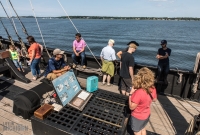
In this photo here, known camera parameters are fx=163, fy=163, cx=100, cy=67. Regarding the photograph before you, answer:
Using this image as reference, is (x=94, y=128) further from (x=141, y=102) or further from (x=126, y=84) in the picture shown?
(x=126, y=84)

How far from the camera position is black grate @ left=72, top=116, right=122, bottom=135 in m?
2.69

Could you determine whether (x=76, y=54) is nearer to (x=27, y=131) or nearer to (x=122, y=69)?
(x=122, y=69)

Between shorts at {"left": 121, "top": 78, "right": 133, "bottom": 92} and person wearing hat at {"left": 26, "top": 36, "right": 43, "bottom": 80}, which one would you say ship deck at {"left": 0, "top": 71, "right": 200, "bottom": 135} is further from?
shorts at {"left": 121, "top": 78, "right": 133, "bottom": 92}

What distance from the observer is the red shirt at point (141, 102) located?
259 cm

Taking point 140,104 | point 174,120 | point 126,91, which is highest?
point 140,104

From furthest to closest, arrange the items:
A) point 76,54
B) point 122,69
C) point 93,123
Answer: point 76,54 → point 122,69 → point 93,123

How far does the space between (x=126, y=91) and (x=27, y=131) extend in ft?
8.90

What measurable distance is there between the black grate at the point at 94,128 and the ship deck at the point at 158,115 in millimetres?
850

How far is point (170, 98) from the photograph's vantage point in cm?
517

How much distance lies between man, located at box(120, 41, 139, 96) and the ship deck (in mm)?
961

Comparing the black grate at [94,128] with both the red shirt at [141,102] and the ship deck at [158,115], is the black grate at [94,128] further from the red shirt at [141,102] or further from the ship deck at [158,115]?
the ship deck at [158,115]

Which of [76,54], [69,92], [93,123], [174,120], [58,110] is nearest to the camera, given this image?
[93,123]

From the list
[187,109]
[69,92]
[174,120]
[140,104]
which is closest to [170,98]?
[187,109]

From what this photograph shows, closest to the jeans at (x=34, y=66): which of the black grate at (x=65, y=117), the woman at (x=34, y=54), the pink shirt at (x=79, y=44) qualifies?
the woman at (x=34, y=54)
